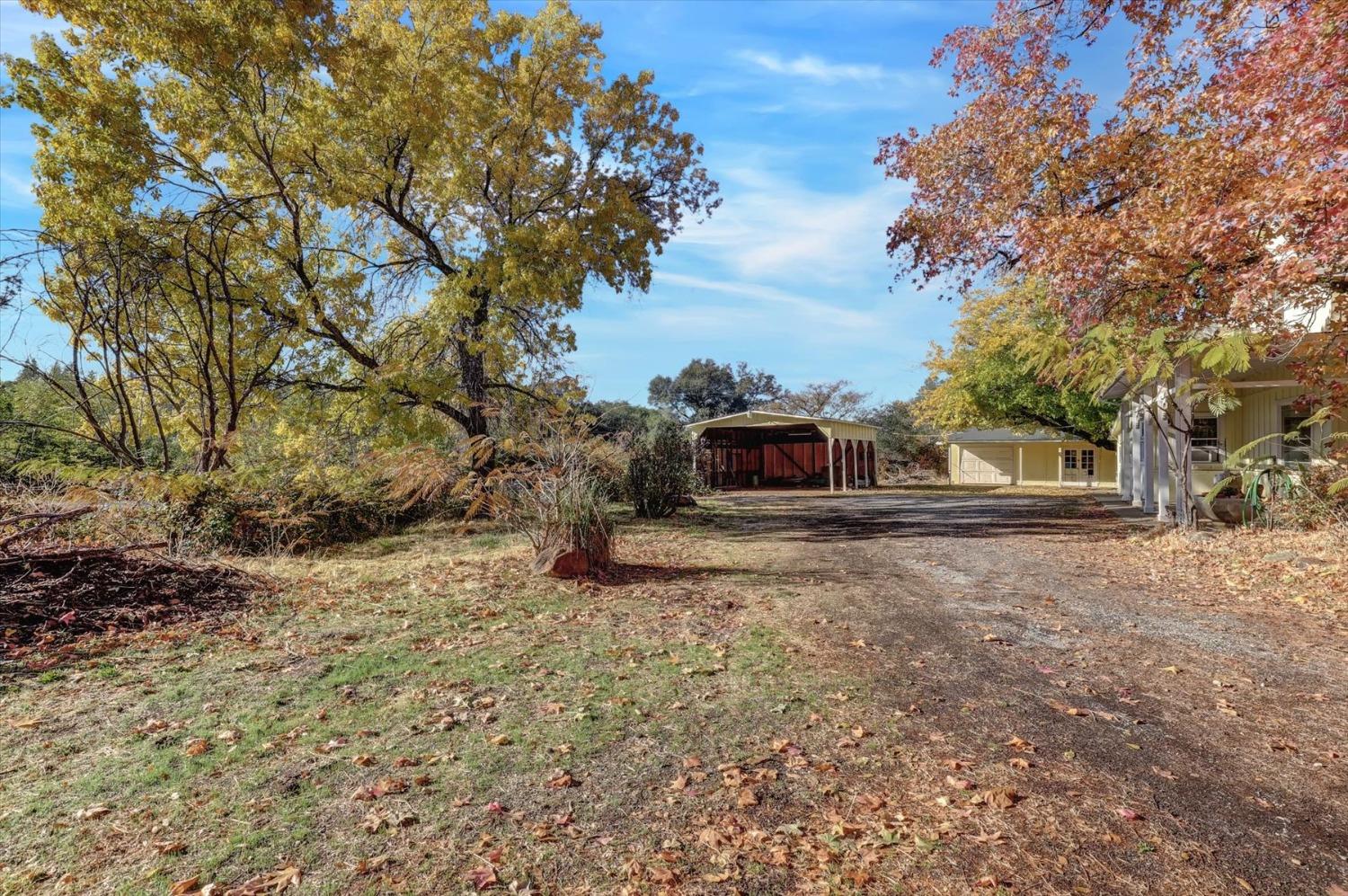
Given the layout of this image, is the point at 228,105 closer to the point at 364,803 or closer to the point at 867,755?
the point at 364,803

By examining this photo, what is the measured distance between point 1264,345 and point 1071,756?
8107 millimetres

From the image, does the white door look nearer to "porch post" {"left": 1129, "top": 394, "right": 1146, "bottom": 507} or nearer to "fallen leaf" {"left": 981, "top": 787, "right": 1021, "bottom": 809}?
"porch post" {"left": 1129, "top": 394, "right": 1146, "bottom": 507}

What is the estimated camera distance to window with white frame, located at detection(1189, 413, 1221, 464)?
14984mm

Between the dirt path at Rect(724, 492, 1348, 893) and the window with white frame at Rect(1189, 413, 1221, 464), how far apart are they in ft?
27.2

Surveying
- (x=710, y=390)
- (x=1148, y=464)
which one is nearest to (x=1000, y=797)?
(x=1148, y=464)

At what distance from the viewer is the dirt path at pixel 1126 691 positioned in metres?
2.93

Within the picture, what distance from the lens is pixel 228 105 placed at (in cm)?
1081

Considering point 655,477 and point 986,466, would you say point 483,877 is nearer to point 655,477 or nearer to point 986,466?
point 655,477

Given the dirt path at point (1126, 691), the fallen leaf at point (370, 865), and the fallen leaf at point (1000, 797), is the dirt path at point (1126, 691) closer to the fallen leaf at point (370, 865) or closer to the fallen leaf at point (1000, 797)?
the fallen leaf at point (1000, 797)

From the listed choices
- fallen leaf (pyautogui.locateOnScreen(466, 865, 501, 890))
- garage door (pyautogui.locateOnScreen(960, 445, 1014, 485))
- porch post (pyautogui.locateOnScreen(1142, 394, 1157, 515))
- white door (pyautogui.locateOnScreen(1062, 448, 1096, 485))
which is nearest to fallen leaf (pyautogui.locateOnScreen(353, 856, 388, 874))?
fallen leaf (pyautogui.locateOnScreen(466, 865, 501, 890))

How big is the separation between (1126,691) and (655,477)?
37.1 ft

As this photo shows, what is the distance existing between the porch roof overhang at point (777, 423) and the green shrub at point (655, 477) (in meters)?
9.78

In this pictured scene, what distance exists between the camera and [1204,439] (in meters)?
15.2

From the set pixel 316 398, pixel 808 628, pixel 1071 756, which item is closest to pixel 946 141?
pixel 808 628
